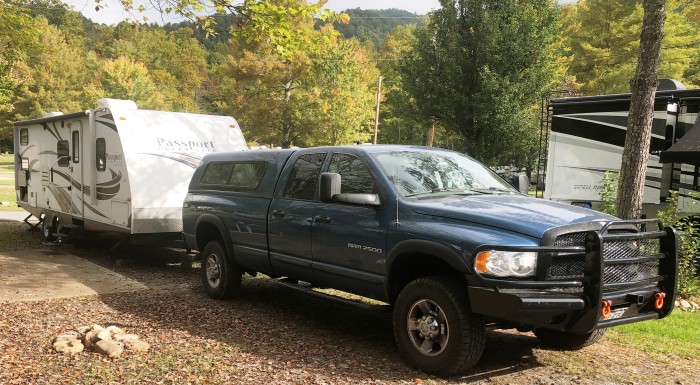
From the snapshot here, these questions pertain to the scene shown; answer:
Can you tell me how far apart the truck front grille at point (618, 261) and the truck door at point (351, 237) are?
1416 millimetres

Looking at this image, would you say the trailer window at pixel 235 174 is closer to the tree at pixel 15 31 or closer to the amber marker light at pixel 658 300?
the amber marker light at pixel 658 300

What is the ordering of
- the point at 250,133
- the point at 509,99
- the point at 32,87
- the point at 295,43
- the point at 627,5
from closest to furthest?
the point at 295,43
the point at 509,99
the point at 627,5
the point at 250,133
the point at 32,87

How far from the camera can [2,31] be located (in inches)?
467

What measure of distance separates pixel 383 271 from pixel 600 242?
68.7 inches

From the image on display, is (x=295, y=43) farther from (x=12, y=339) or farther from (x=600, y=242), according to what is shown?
(x=600, y=242)

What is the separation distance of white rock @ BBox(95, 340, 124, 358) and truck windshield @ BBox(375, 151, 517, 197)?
2717 mm

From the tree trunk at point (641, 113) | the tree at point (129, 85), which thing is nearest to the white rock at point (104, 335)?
the tree trunk at point (641, 113)

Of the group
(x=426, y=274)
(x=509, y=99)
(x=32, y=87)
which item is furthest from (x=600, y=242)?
(x=32, y=87)

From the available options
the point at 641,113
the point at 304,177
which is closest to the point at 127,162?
the point at 304,177

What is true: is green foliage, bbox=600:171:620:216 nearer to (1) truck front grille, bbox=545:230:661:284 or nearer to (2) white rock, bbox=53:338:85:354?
(1) truck front grille, bbox=545:230:661:284

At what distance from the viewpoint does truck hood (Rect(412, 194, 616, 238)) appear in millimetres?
4359

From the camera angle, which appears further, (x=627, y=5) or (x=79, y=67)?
(x=79, y=67)

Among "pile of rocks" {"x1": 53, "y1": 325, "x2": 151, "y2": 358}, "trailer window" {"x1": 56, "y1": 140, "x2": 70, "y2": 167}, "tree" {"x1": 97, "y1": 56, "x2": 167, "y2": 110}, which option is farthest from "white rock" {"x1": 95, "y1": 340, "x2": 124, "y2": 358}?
"tree" {"x1": 97, "y1": 56, "x2": 167, "y2": 110}

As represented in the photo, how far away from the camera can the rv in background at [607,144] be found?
371 inches
